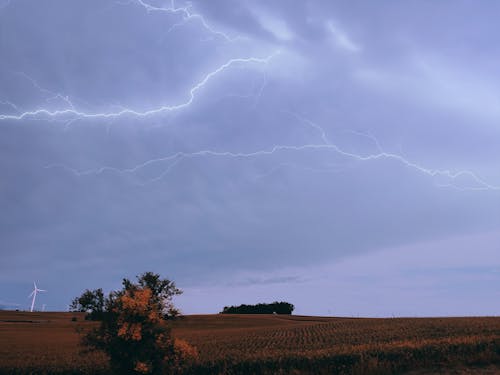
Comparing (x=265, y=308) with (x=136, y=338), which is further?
(x=265, y=308)

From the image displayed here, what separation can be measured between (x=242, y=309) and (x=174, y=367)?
319ft

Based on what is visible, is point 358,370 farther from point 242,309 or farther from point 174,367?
point 242,309

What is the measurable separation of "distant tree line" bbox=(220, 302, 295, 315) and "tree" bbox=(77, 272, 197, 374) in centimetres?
9614

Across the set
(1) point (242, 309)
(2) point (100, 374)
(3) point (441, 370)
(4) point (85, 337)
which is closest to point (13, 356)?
(2) point (100, 374)

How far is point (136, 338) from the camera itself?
14.2 meters

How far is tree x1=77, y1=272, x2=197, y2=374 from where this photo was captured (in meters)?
14.4

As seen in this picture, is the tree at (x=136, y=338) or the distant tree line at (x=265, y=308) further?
the distant tree line at (x=265, y=308)

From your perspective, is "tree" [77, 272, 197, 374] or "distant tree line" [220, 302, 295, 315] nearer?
"tree" [77, 272, 197, 374]

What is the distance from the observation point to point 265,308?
355ft

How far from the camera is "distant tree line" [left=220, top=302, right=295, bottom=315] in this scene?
353ft

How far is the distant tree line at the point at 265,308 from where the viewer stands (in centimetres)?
10756

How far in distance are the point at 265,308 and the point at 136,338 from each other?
97.6 m

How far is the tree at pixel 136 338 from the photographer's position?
14383mm

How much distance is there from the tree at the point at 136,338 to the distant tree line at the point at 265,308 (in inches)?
3785
